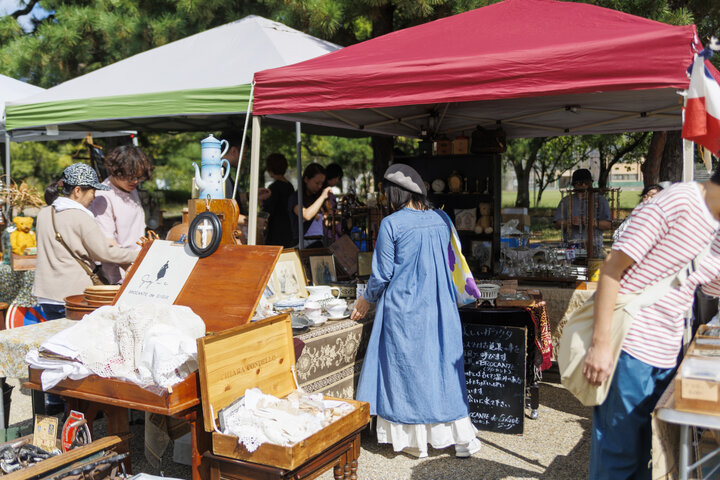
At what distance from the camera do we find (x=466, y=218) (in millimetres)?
5316

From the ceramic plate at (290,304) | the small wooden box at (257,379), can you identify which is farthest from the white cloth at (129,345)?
the ceramic plate at (290,304)

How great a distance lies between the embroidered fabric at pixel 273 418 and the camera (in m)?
2.23

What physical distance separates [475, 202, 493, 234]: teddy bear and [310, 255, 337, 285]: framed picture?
5.06ft

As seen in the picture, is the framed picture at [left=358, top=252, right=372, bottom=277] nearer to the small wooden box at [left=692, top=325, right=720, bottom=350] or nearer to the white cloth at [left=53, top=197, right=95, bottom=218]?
the white cloth at [left=53, top=197, right=95, bottom=218]

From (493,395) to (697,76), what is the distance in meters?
2.09

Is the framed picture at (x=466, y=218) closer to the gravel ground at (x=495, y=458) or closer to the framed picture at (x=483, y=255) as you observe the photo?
the framed picture at (x=483, y=255)

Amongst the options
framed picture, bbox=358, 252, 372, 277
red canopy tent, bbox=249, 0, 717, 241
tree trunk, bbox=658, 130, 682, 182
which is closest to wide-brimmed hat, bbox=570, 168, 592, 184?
red canopy tent, bbox=249, 0, 717, 241

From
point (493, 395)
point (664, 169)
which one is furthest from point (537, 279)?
point (664, 169)

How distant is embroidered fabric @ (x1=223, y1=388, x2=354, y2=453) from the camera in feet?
7.33

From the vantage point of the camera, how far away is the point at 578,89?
2.92 meters

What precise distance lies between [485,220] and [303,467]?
11.2 ft

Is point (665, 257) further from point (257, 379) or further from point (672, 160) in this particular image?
point (672, 160)

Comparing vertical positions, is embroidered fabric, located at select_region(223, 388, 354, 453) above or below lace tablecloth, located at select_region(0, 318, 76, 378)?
below

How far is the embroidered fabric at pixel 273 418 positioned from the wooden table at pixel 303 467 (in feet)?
0.31
